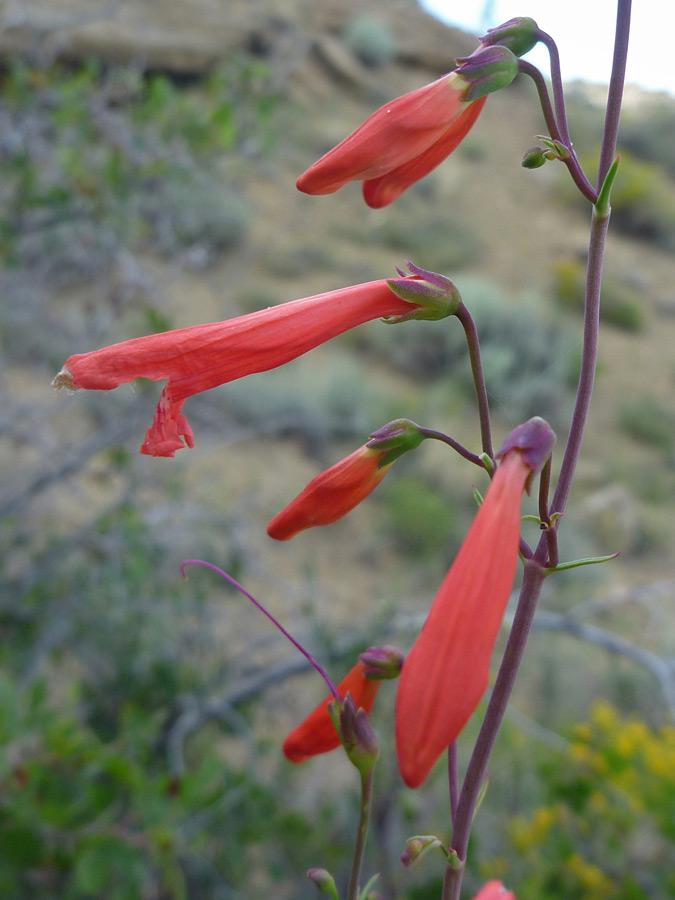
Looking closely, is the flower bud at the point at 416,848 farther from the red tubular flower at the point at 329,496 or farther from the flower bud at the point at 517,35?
the flower bud at the point at 517,35

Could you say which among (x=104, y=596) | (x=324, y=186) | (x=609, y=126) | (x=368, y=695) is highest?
(x=609, y=126)

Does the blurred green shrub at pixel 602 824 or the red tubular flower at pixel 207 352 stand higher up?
the red tubular flower at pixel 207 352

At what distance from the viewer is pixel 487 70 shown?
0.76 meters

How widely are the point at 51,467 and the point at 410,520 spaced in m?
2.95

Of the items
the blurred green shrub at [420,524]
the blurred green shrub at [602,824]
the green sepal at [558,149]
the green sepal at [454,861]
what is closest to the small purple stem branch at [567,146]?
the green sepal at [558,149]

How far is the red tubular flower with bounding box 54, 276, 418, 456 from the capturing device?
723 mm

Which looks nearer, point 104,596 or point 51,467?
point 104,596

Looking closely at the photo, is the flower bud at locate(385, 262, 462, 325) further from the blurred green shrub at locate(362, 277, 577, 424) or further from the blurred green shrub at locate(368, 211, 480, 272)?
the blurred green shrub at locate(368, 211, 480, 272)

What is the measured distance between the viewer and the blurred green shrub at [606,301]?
11.6 metres

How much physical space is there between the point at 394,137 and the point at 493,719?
58 cm

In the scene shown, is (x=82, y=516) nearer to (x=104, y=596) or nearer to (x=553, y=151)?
(x=104, y=596)

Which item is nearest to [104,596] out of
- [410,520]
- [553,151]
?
[553,151]

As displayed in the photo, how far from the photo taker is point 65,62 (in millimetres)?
10172

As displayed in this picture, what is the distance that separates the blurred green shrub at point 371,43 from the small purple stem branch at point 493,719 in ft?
60.5
